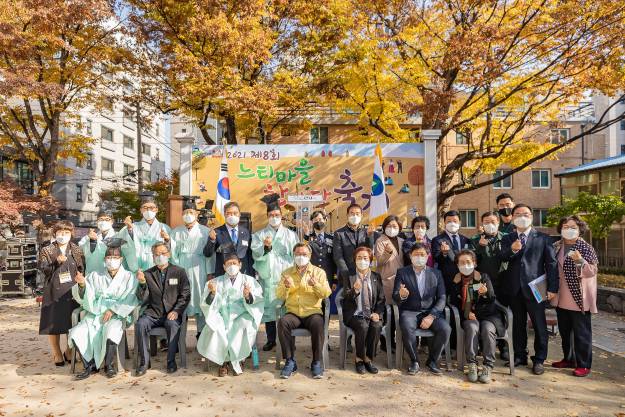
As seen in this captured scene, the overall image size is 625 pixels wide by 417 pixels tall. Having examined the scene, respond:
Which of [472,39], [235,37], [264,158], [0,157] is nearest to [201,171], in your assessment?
[264,158]

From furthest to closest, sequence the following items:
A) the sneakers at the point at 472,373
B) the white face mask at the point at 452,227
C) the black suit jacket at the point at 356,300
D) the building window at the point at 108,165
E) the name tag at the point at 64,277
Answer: the building window at the point at 108,165, the white face mask at the point at 452,227, the name tag at the point at 64,277, the black suit jacket at the point at 356,300, the sneakers at the point at 472,373

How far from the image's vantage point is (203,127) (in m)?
13.0

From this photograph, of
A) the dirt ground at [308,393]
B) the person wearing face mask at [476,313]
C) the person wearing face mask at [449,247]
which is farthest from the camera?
the person wearing face mask at [449,247]

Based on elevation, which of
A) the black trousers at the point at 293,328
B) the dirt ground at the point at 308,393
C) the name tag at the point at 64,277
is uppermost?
the name tag at the point at 64,277

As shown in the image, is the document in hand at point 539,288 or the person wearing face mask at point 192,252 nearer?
the document in hand at point 539,288

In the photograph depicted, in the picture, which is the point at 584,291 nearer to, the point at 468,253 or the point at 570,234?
the point at 570,234

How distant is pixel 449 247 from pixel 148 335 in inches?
151

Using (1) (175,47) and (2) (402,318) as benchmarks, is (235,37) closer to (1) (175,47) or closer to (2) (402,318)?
(1) (175,47)

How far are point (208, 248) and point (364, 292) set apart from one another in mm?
2141

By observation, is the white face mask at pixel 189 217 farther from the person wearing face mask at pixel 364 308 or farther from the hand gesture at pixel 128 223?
the person wearing face mask at pixel 364 308

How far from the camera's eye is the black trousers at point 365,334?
16.0 ft

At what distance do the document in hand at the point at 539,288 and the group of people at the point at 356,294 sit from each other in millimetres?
43

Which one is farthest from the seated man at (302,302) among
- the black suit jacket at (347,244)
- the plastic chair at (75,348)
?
the plastic chair at (75,348)

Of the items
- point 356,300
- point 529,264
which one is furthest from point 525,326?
point 356,300
